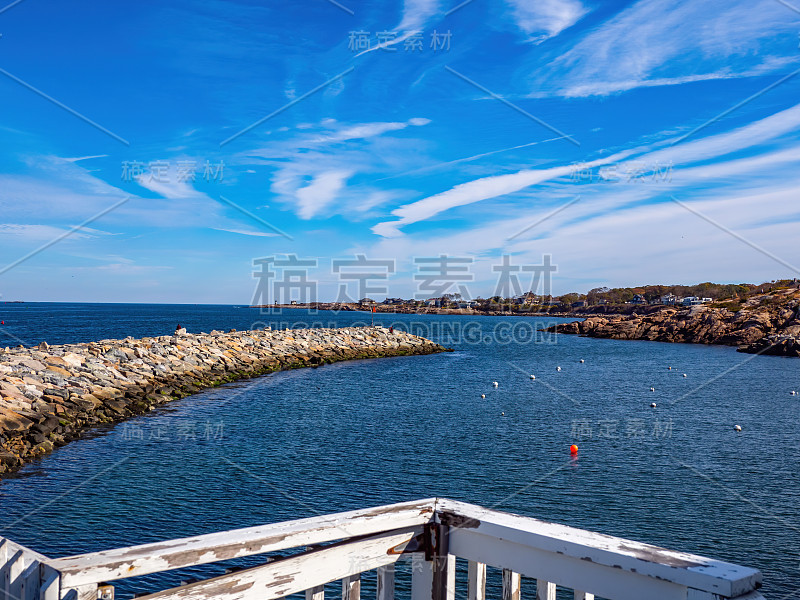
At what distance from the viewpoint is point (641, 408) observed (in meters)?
30.2

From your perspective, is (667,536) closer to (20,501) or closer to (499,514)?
(499,514)

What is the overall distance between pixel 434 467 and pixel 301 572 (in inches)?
642

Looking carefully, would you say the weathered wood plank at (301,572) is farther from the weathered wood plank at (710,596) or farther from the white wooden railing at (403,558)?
the weathered wood plank at (710,596)

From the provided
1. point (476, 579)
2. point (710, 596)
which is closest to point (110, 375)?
point (476, 579)

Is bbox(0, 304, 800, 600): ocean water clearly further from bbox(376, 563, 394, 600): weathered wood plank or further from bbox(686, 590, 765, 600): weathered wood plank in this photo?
bbox(686, 590, 765, 600): weathered wood plank

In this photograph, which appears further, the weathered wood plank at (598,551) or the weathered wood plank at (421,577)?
the weathered wood plank at (421,577)

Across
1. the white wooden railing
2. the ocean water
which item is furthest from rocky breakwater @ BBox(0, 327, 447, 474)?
the white wooden railing

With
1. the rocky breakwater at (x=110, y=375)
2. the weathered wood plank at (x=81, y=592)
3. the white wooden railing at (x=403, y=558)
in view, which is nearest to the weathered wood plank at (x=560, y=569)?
the white wooden railing at (x=403, y=558)

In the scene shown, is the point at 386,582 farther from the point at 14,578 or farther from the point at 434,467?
the point at 434,467

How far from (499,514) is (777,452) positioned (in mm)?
22508

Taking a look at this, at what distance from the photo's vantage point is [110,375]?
2864 centimetres

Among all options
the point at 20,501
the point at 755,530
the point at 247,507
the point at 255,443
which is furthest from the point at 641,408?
the point at 20,501

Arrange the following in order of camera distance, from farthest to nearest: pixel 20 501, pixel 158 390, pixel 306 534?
pixel 158 390 → pixel 20 501 → pixel 306 534

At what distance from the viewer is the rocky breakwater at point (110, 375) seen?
19906 millimetres
